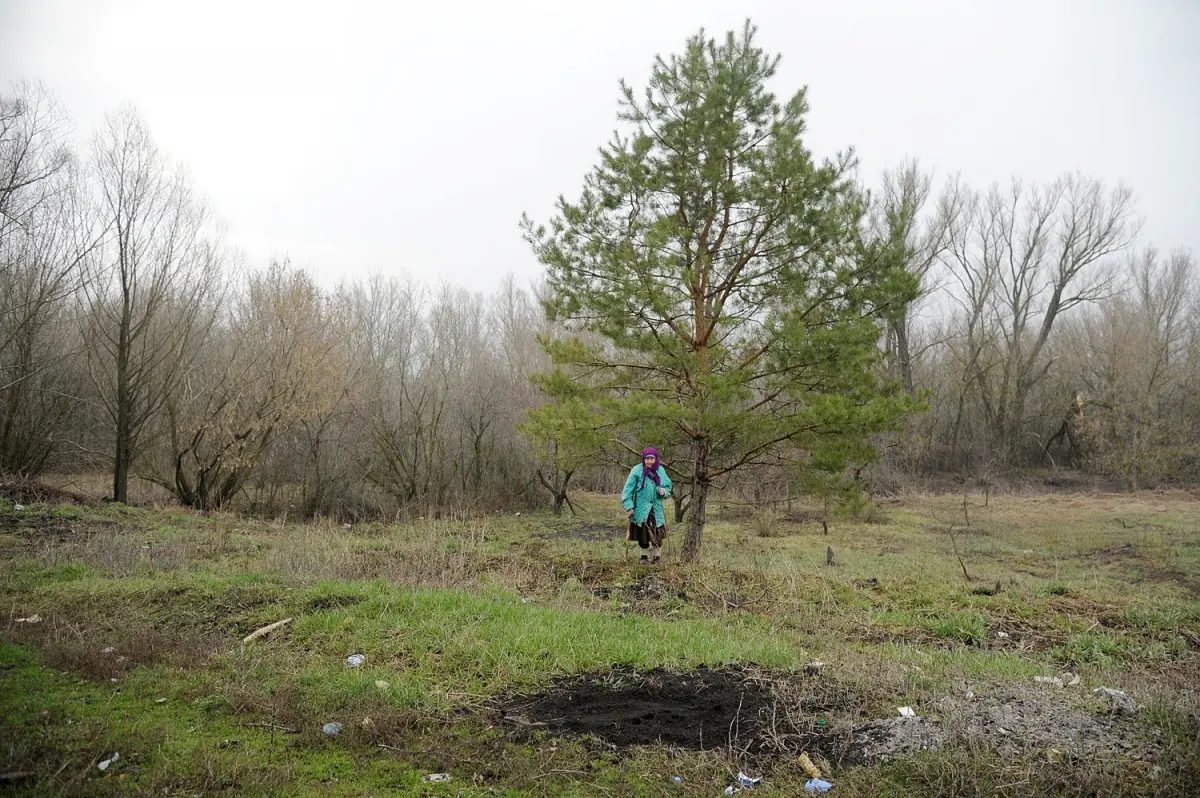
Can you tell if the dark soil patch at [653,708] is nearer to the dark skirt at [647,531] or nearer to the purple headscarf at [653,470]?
the purple headscarf at [653,470]

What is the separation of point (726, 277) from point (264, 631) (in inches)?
359

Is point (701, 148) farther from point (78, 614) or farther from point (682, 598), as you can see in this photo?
point (78, 614)

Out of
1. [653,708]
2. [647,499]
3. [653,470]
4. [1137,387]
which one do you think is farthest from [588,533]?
[1137,387]

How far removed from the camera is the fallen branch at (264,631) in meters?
6.78

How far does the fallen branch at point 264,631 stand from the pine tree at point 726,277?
19.2 ft

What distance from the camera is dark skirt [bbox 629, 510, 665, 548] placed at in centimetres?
1173

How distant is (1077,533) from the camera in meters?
19.5

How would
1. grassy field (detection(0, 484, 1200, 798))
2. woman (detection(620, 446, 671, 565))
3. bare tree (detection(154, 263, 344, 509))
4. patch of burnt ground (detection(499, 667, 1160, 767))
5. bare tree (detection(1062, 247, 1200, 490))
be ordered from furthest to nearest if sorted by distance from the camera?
bare tree (detection(1062, 247, 1200, 490)), bare tree (detection(154, 263, 344, 509)), woman (detection(620, 446, 671, 565)), patch of burnt ground (detection(499, 667, 1160, 767)), grassy field (detection(0, 484, 1200, 798))

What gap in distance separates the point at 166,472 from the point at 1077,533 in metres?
26.0

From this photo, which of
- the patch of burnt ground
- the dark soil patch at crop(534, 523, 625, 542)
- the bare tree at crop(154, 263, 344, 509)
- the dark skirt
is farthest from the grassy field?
the bare tree at crop(154, 263, 344, 509)

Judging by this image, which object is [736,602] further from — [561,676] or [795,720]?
[795,720]

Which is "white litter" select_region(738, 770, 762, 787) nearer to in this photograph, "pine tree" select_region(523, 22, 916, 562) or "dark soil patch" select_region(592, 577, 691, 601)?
"dark soil patch" select_region(592, 577, 691, 601)

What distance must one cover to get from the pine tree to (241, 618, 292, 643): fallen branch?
19.2ft

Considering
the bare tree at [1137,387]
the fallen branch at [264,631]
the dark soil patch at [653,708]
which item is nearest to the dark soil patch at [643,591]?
the dark soil patch at [653,708]
